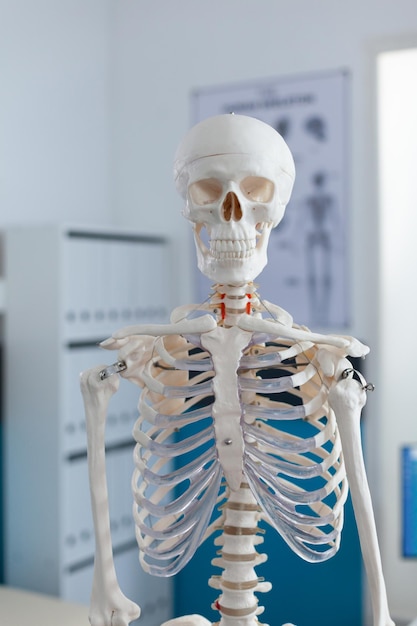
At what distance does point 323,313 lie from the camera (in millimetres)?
2818

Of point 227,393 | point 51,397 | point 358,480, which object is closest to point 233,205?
point 227,393

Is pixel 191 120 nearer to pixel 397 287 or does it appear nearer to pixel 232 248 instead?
pixel 397 287

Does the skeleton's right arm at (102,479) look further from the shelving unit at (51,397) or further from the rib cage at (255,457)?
the shelving unit at (51,397)

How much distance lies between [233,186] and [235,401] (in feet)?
1.02

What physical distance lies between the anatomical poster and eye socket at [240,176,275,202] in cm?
160

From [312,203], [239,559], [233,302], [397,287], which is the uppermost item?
[312,203]

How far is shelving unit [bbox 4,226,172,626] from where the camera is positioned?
8.33 ft

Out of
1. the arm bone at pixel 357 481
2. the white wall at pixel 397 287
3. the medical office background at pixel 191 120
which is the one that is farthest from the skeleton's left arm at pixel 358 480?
the white wall at pixel 397 287

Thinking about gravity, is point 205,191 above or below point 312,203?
below

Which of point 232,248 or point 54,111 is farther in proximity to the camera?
point 54,111

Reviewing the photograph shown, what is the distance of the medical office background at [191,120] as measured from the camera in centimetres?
271

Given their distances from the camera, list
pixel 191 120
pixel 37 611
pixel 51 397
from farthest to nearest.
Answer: pixel 191 120 → pixel 51 397 → pixel 37 611

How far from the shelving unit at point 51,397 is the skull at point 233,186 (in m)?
Answer: 1.40

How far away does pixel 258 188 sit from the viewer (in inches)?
48.0
